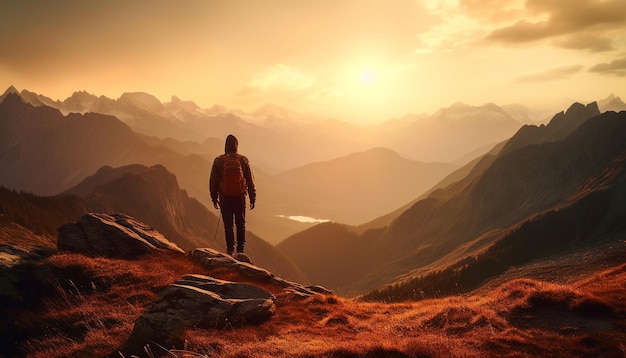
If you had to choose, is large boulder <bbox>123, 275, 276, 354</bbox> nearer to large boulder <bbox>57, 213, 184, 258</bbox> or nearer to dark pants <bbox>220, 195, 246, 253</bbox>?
dark pants <bbox>220, 195, 246, 253</bbox>

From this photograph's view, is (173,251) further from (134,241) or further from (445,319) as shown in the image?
(445,319)

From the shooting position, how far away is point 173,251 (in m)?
21.1

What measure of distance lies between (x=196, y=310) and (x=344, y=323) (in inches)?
198

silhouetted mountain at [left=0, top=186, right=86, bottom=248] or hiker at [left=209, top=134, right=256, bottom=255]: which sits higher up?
silhouetted mountain at [left=0, top=186, right=86, bottom=248]

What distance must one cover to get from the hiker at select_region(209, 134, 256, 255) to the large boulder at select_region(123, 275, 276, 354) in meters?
6.69

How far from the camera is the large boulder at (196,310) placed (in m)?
11.0

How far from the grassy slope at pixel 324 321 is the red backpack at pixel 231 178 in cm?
459

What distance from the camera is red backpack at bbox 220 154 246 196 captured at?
20.7m

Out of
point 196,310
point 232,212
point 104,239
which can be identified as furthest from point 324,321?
point 104,239

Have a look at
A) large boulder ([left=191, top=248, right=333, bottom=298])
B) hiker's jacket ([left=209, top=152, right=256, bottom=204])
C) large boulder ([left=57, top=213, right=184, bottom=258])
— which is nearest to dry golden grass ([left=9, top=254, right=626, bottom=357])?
large boulder ([left=191, top=248, right=333, bottom=298])

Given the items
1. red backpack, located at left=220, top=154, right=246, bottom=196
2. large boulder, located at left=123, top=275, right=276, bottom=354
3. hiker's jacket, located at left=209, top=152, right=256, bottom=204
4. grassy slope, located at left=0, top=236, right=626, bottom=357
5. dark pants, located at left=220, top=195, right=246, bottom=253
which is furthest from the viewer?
dark pants, located at left=220, top=195, right=246, bottom=253

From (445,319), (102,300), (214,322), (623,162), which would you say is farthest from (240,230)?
(623,162)

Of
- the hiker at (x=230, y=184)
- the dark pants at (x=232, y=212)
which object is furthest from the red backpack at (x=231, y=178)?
the dark pants at (x=232, y=212)

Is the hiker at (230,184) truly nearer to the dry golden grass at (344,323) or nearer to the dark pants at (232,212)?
the dark pants at (232,212)
